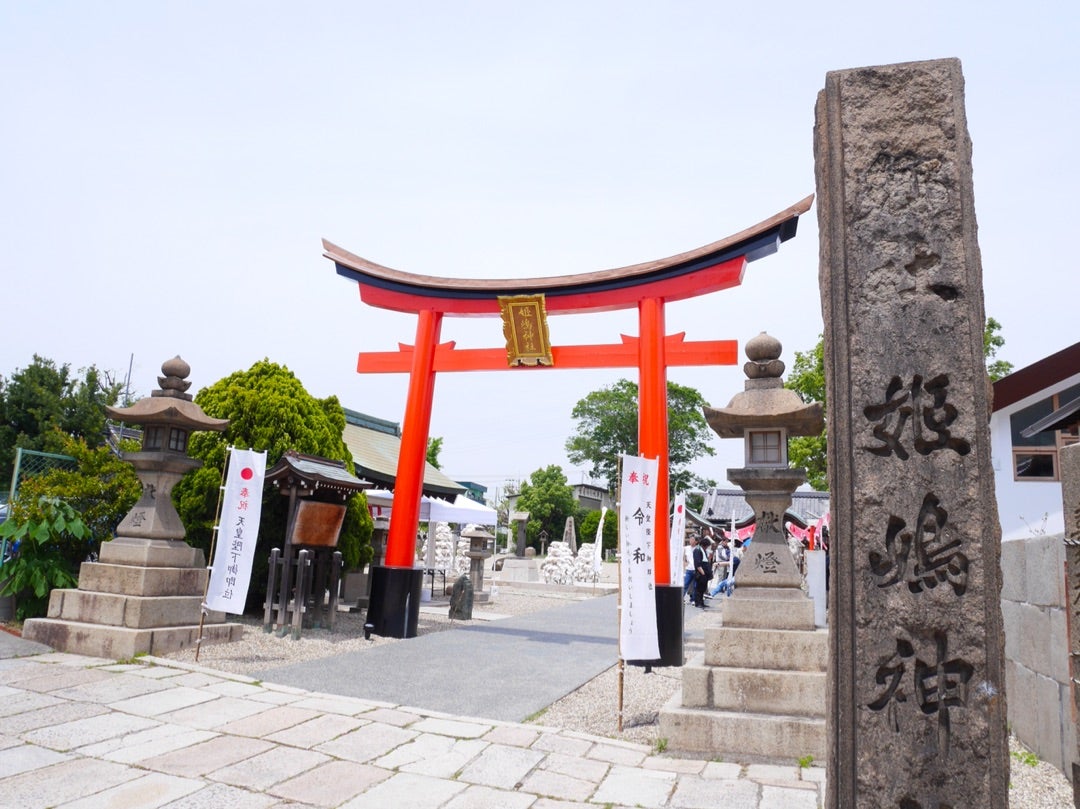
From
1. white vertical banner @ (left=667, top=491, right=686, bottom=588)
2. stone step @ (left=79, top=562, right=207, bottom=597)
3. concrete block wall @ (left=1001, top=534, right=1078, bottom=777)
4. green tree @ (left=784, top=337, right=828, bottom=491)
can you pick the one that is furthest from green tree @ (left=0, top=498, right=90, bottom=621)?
green tree @ (left=784, top=337, right=828, bottom=491)

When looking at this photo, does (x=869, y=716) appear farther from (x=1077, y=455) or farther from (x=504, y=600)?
(x=504, y=600)

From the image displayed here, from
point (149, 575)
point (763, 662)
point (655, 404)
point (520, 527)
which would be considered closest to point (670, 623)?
point (655, 404)

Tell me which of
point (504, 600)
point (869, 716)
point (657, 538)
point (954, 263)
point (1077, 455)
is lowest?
point (504, 600)

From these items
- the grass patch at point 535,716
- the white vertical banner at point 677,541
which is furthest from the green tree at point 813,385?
the grass patch at point 535,716

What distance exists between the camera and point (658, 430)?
30.4 ft

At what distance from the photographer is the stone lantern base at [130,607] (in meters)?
7.30

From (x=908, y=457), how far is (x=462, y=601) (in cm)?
1046

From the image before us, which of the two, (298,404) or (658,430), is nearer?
(658,430)

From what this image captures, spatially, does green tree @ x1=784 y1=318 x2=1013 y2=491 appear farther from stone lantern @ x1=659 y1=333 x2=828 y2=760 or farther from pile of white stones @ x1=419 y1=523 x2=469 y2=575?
stone lantern @ x1=659 y1=333 x2=828 y2=760

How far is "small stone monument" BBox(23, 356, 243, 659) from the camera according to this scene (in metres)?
7.38

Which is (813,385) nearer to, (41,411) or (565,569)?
→ (565,569)

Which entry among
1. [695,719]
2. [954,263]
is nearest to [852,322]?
[954,263]

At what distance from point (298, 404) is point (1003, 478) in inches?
536

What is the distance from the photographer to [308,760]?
442cm
